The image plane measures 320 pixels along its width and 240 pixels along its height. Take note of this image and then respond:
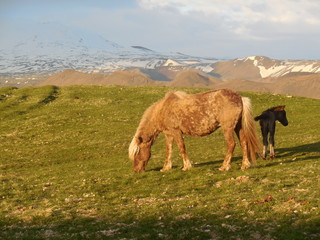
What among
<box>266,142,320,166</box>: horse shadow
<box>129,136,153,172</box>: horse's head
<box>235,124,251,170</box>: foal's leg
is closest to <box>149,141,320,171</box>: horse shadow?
<box>266,142,320,166</box>: horse shadow

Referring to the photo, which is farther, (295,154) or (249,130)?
(295,154)

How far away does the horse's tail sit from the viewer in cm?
1848

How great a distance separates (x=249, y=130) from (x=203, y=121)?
223 cm

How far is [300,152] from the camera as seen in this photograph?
23.9 m

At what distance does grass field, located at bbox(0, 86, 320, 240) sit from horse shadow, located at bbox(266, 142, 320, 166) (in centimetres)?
6

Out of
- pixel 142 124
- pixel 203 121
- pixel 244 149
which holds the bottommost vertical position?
pixel 244 149

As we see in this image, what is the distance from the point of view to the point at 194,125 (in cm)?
1909

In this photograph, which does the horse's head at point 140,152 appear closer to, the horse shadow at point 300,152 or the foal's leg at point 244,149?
the foal's leg at point 244,149

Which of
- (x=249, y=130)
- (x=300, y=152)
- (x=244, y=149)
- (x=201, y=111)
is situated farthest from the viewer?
(x=300, y=152)

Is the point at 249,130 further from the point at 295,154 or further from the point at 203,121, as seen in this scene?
the point at 295,154

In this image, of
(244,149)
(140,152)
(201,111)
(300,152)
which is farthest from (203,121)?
(300,152)

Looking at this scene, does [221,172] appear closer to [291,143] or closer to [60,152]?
[291,143]

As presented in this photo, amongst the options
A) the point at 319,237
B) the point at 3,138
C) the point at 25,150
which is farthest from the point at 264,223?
the point at 3,138

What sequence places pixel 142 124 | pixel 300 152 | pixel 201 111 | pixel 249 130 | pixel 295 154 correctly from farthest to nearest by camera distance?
1. pixel 300 152
2. pixel 295 154
3. pixel 142 124
4. pixel 201 111
5. pixel 249 130
